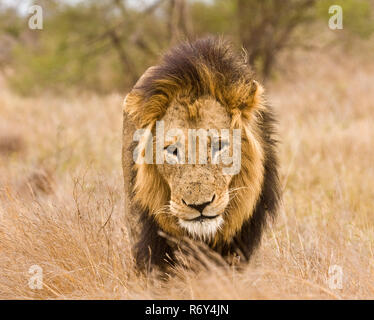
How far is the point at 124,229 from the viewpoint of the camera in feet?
13.8

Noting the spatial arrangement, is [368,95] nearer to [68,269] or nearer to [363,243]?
[363,243]

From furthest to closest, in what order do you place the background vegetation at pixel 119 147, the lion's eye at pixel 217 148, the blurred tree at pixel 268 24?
1. the blurred tree at pixel 268 24
2. the background vegetation at pixel 119 147
3. the lion's eye at pixel 217 148

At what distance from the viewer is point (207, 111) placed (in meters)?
3.10

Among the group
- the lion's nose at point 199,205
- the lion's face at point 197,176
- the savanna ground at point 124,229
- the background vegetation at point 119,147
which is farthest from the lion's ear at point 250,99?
the savanna ground at point 124,229

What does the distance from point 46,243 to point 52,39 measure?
11739 mm

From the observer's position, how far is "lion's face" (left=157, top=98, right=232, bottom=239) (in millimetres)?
2875

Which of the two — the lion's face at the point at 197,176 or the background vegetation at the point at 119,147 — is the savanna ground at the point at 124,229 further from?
the lion's face at the point at 197,176

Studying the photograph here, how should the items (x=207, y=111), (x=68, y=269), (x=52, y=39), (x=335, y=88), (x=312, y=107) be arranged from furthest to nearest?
1. (x=52, y=39)
2. (x=335, y=88)
3. (x=312, y=107)
4. (x=68, y=269)
5. (x=207, y=111)

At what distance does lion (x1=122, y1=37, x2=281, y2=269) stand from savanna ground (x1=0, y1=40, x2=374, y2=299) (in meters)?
0.26

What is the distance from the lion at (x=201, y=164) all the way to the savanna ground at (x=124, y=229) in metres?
0.26

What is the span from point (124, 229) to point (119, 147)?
4435 millimetres

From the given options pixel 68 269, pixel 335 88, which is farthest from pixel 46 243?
pixel 335 88

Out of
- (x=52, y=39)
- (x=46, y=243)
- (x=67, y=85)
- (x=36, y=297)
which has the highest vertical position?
(x=52, y=39)

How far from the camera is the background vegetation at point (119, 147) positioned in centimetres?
338
